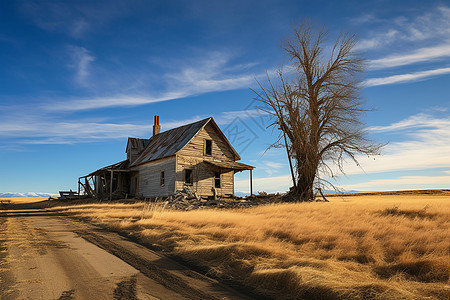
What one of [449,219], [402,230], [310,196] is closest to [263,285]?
[402,230]

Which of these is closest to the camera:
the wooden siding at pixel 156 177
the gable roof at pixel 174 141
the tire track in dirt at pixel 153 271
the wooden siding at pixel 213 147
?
the tire track in dirt at pixel 153 271

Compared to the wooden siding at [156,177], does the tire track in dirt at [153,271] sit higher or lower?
lower

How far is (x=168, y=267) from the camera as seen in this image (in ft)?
20.9

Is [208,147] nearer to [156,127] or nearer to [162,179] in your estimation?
[162,179]

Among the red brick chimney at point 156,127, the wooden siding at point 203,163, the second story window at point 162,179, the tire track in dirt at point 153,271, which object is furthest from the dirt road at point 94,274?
the red brick chimney at point 156,127

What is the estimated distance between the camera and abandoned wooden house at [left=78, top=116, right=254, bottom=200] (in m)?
25.4

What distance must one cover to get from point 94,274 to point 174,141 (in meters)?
22.8

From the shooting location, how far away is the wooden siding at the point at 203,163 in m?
25.3

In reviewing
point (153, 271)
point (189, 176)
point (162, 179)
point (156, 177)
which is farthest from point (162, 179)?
point (153, 271)

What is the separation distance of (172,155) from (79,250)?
17.3 m

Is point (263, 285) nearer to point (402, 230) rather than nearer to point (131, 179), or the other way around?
point (402, 230)

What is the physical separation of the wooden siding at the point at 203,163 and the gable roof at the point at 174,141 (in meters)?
0.40

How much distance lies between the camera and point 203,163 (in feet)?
87.7

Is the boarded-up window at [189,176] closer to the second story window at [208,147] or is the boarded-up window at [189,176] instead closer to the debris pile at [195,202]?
the debris pile at [195,202]
